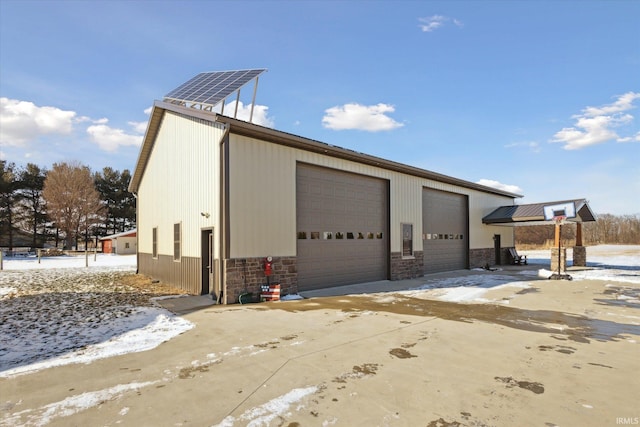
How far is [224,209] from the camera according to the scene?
9.36 m

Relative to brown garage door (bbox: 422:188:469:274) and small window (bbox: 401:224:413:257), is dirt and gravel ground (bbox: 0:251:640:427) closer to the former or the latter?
small window (bbox: 401:224:413:257)

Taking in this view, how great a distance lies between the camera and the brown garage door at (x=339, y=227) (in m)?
11.6

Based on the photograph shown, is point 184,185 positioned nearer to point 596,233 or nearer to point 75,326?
point 75,326

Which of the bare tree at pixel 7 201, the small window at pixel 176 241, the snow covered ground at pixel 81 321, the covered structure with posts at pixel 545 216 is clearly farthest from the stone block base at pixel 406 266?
the bare tree at pixel 7 201

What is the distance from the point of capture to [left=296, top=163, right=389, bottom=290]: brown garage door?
11.6 m

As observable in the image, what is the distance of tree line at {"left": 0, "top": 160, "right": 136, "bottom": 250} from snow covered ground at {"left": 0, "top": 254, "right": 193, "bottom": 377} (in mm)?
37039

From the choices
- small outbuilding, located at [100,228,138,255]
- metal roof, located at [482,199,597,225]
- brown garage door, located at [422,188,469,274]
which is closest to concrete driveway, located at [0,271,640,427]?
brown garage door, located at [422,188,469,274]

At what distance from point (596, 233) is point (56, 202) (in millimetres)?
76019

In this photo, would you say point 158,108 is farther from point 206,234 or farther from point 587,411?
point 587,411

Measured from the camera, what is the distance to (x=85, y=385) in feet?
13.7

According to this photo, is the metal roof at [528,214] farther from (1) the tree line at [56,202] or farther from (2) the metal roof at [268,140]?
(1) the tree line at [56,202]

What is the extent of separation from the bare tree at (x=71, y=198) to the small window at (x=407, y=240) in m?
41.8

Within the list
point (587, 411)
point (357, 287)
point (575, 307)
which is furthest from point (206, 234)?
point (575, 307)

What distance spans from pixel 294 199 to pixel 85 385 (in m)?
7.58
